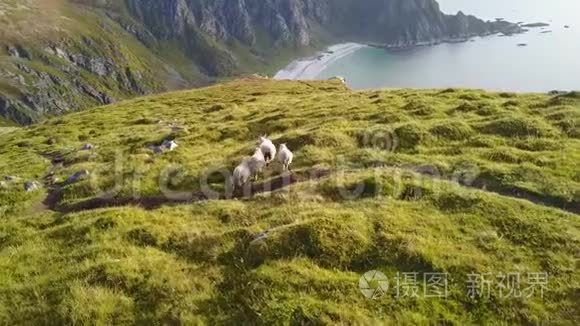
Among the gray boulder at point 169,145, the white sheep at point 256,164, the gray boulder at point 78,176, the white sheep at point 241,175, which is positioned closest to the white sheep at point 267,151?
the white sheep at point 256,164

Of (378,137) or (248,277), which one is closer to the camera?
(248,277)

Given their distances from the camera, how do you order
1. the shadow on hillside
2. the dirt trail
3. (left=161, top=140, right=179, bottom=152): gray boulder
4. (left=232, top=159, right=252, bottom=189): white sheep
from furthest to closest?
(left=161, top=140, right=179, bottom=152): gray boulder, (left=232, top=159, right=252, bottom=189): white sheep, the shadow on hillside, the dirt trail

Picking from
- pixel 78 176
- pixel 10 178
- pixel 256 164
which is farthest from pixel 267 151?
pixel 10 178

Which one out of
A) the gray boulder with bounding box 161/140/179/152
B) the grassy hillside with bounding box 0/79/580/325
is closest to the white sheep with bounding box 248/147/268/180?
the grassy hillside with bounding box 0/79/580/325

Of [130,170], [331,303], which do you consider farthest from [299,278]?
[130,170]

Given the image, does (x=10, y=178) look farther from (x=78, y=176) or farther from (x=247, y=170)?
(x=247, y=170)

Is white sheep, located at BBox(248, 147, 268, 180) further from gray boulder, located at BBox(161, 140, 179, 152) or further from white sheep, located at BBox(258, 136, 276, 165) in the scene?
gray boulder, located at BBox(161, 140, 179, 152)

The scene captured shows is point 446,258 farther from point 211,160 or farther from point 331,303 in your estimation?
point 211,160

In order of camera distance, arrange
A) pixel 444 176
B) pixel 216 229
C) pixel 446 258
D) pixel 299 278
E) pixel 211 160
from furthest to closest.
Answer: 1. pixel 211 160
2. pixel 444 176
3. pixel 216 229
4. pixel 446 258
5. pixel 299 278

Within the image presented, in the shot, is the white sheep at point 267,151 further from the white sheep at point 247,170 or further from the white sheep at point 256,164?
the white sheep at point 256,164
